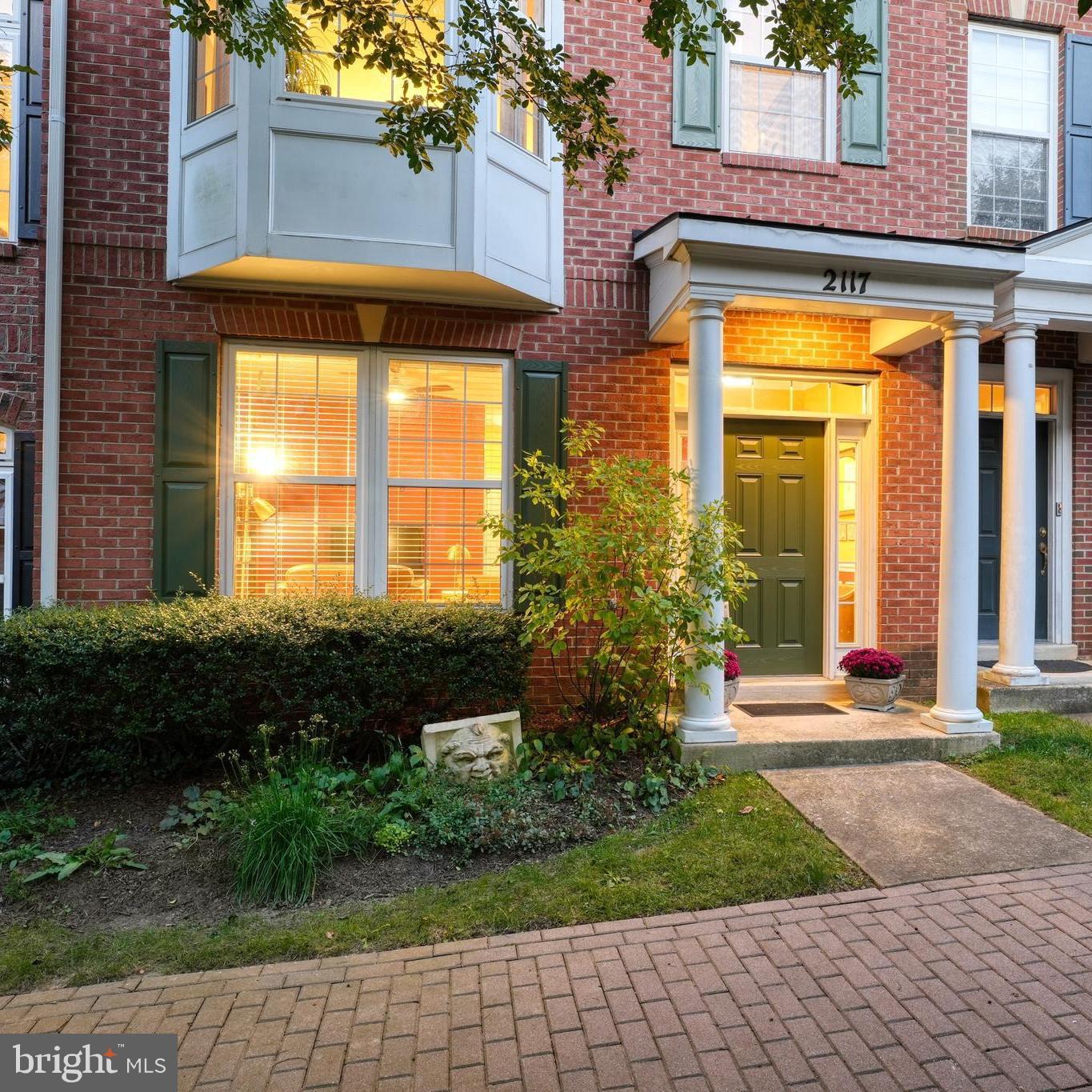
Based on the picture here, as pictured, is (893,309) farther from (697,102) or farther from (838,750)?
(838,750)

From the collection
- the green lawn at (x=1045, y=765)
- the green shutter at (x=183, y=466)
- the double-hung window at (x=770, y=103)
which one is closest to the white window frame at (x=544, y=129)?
the double-hung window at (x=770, y=103)

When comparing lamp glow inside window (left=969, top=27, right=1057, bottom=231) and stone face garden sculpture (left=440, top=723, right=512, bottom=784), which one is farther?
lamp glow inside window (left=969, top=27, right=1057, bottom=231)

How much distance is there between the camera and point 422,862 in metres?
3.54

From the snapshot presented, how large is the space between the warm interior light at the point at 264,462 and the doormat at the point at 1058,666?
6.06m

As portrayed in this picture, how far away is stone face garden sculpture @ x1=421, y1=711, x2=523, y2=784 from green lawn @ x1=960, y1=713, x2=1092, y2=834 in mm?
3014

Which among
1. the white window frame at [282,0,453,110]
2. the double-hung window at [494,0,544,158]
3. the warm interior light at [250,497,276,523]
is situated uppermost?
the double-hung window at [494,0,544,158]

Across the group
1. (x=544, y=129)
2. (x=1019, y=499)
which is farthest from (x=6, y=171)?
(x=1019, y=499)

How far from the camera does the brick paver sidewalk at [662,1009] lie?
2.19 metres

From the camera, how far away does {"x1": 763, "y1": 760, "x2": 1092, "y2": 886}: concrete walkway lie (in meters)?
3.52

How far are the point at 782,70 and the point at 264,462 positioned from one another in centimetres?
542

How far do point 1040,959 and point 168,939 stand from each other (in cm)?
339

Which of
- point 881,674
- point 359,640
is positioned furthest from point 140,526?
point 881,674

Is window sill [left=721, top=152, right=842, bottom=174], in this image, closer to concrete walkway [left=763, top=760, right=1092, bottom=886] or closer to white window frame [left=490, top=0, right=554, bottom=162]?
white window frame [left=490, top=0, right=554, bottom=162]

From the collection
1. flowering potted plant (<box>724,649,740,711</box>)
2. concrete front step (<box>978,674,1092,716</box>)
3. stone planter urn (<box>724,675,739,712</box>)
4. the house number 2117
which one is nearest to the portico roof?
the house number 2117
